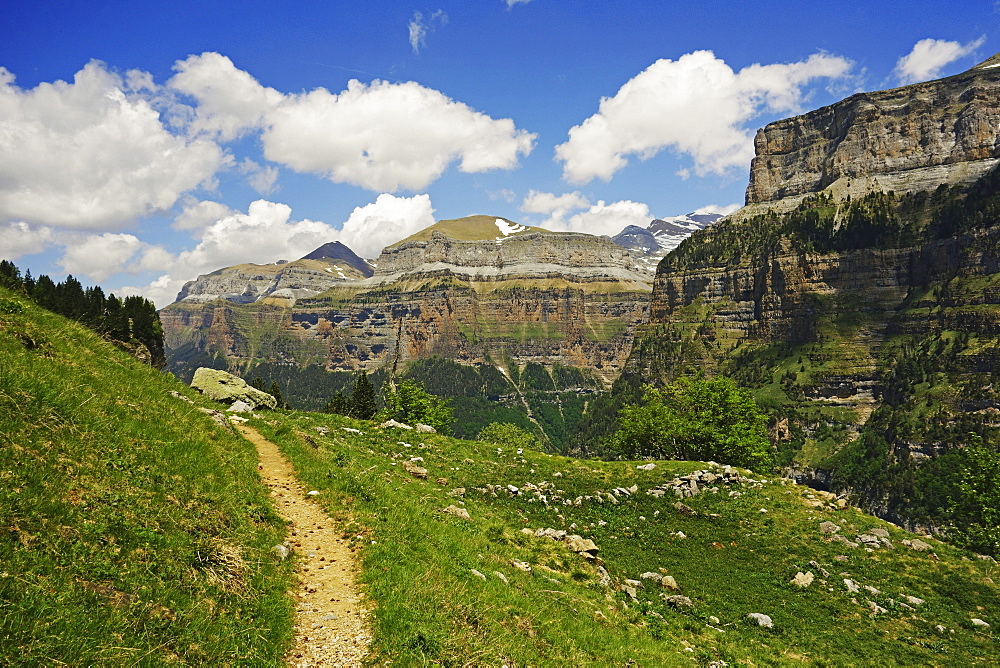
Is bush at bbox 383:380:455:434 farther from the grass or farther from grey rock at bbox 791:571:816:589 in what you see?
grey rock at bbox 791:571:816:589

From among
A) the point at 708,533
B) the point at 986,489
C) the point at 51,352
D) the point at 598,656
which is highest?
the point at 51,352

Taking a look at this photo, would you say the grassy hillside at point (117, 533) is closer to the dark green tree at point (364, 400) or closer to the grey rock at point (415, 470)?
the grey rock at point (415, 470)

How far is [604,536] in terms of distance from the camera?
25641 millimetres

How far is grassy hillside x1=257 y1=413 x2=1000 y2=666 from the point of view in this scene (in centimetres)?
1211

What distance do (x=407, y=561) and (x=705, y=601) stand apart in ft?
49.3

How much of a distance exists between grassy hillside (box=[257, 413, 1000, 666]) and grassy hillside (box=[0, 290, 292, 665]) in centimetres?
285

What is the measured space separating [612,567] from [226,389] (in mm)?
32324

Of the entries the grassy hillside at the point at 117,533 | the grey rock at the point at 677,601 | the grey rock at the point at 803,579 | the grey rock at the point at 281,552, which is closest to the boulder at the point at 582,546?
the grey rock at the point at 677,601

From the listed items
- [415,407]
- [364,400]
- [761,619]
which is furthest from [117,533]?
[364,400]

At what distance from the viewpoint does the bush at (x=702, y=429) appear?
53562 millimetres

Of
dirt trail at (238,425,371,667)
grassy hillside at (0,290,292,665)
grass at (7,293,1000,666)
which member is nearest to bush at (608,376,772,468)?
grass at (7,293,1000,666)

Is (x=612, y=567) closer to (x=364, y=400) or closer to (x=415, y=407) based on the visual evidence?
(x=415, y=407)

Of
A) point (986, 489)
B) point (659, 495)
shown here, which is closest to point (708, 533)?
point (659, 495)

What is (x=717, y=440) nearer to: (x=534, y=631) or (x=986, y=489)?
(x=986, y=489)
